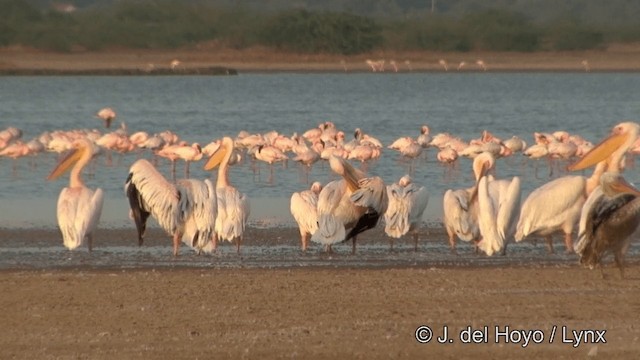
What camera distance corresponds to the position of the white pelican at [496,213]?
1098 centimetres

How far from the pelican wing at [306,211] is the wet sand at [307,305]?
0.92ft

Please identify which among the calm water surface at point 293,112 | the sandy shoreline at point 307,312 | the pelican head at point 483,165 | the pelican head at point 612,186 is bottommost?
the sandy shoreline at point 307,312

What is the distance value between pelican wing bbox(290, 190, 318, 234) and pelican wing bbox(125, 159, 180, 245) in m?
0.94

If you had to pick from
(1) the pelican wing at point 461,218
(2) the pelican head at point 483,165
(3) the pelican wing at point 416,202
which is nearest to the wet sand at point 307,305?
(1) the pelican wing at point 461,218

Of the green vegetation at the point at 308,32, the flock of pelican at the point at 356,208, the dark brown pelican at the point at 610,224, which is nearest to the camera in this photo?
the dark brown pelican at the point at 610,224

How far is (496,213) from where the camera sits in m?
11.2

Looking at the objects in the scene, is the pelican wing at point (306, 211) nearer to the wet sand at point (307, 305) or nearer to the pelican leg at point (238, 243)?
the wet sand at point (307, 305)

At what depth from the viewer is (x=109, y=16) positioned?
221 feet

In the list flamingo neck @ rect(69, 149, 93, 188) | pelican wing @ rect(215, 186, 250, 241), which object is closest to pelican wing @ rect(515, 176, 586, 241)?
pelican wing @ rect(215, 186, 250, 241)

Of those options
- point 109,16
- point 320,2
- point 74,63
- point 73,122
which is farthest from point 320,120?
point 320,2

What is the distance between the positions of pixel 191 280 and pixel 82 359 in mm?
2506

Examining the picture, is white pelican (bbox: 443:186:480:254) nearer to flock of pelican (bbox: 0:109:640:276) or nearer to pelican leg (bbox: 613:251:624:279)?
flock of pelican (bbox: 0:109:640:276)

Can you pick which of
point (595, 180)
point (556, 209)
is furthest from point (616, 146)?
point (556, 209)

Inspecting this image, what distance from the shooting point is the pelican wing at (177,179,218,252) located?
11.1 m
